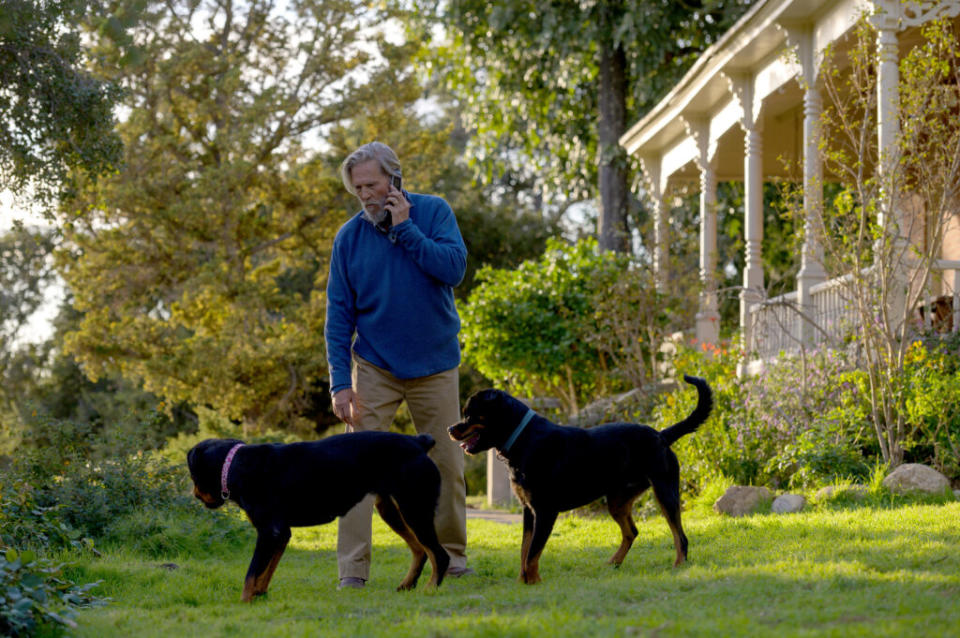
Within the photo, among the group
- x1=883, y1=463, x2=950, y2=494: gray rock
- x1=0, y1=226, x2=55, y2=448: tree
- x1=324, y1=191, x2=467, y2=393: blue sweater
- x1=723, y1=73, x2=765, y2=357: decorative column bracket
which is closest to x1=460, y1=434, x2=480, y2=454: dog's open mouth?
x1=324, y1=191, x2=467, y2=393: blue sweater

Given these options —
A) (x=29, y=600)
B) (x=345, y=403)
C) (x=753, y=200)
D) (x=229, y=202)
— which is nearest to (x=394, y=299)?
(x=345, y=403)

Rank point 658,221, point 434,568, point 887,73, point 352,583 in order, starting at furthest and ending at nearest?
point 658,221 < point 887,73 < point 352,583 < point 434,568

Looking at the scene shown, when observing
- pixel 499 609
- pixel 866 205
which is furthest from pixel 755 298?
pixel 499 609

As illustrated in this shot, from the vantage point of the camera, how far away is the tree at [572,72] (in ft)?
60.7

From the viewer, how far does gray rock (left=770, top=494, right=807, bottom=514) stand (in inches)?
300

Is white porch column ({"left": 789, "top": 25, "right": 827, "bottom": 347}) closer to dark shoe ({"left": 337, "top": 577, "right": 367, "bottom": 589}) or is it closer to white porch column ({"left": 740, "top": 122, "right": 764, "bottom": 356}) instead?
white porch column ({"left": 740, "top": 122, "right": 764, "bottom": 356})

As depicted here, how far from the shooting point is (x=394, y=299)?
19.2 ft

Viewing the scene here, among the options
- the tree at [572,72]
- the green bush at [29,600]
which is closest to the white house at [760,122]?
the tree at [572,72]

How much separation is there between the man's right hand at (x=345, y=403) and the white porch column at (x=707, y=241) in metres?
6.77

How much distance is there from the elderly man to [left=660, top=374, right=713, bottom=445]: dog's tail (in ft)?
3.72

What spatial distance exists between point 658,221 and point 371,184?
9698mm

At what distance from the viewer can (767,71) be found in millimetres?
12633

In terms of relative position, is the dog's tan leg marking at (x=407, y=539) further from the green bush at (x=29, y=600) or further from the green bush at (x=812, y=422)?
the green bush at (x=812, y=422)

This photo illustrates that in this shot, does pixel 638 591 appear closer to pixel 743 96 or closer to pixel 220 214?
pixel 743 96
